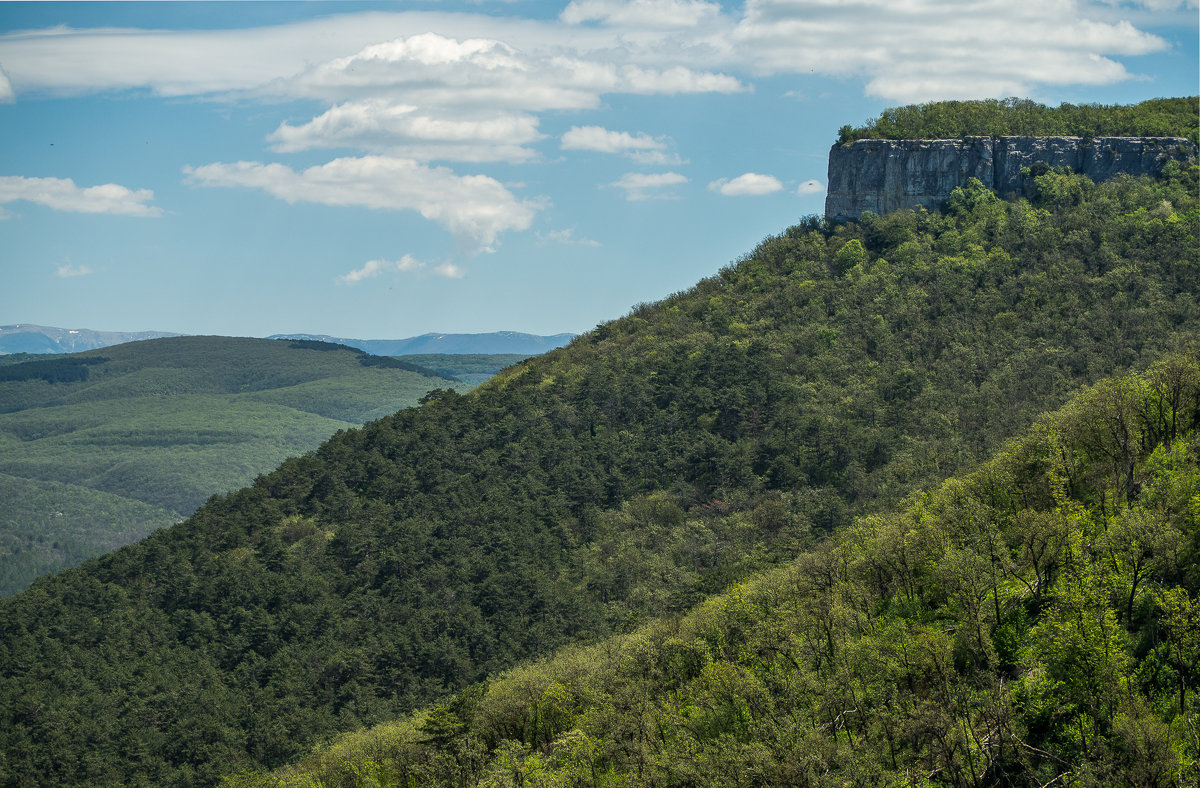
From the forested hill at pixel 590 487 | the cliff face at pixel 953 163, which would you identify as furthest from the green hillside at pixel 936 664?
the cliff face at pixel 953 163

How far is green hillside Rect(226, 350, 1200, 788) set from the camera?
41062mm

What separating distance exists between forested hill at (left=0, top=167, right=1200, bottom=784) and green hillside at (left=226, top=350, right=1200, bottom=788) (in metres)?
22.0

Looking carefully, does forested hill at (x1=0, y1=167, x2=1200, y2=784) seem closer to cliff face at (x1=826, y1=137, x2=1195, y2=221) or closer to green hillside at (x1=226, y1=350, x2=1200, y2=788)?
cliff face at (x1=826, y1=137, x2=1195, y2=221)

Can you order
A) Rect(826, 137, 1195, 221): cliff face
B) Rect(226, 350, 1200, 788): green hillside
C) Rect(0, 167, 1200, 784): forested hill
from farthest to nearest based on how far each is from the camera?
Rect(826, 137, 1195, 221): cliff face, Rect(0, 167, 1200, 784): forested hill, Rect(226, 350, 1200, 788): green hillside

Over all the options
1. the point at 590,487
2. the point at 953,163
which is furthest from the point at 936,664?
the point at 953,163

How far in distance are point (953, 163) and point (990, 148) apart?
506cm

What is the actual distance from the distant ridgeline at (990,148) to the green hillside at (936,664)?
7880 centimetres

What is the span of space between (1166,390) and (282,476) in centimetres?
10234

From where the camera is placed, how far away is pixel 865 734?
45.8 meters

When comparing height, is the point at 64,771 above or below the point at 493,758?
below

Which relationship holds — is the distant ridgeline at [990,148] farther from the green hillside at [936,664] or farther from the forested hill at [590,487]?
the green hillside at [936,664]

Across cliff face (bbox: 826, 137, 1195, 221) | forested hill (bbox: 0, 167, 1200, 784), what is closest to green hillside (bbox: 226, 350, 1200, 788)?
forested hill (bbox: 0, 167, 1200, 784)

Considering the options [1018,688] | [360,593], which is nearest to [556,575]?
[360,593]

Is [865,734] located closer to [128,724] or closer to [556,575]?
[556,575]
